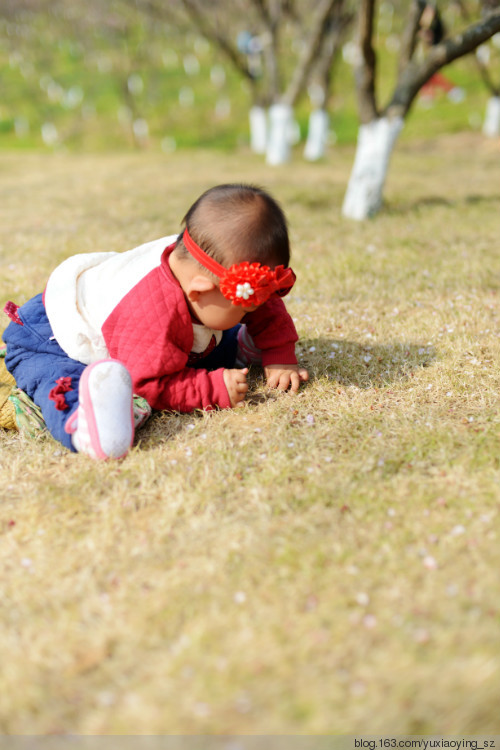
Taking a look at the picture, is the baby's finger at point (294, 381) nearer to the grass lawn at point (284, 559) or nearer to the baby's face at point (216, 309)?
the grass lawn at point (284, 559)

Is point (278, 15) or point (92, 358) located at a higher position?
point (278, 15)

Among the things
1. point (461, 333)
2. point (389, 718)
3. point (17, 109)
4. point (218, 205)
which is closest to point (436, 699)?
point (389, 718)

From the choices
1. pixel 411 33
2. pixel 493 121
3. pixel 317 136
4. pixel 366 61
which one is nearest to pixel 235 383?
pixel 366 61

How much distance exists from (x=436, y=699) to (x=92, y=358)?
7.66 feet

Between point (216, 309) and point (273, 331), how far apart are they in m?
0.60

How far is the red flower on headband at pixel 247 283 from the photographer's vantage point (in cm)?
279

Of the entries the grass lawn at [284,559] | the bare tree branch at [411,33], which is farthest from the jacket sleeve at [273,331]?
the bare tree branch at [411,33]

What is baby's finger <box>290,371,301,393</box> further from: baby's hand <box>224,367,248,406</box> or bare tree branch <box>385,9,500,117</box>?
bare tree branch <box>385,9,500,117</box>

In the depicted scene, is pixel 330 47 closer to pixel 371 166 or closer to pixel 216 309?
pixel 371 166

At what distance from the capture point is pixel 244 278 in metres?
2.78

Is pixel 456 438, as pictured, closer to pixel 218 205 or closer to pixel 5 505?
pixel 218 205

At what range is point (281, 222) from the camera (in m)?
2.90

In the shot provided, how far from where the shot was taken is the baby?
2.83 metres

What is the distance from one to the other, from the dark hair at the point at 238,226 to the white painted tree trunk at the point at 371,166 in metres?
5.80
